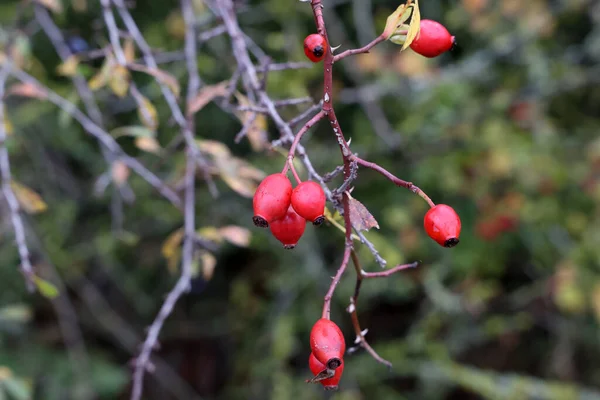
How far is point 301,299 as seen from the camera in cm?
291

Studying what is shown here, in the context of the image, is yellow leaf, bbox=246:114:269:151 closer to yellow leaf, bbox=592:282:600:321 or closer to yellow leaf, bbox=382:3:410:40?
yellow leaf, bbox=382:3:410:40

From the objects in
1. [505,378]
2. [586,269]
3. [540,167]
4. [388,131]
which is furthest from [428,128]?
[505,378]

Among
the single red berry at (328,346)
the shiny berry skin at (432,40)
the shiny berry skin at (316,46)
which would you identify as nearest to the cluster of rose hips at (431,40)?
the shiny berry skin at (432,40)

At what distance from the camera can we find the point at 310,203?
2.36 feet

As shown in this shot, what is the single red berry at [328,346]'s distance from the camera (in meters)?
0.75

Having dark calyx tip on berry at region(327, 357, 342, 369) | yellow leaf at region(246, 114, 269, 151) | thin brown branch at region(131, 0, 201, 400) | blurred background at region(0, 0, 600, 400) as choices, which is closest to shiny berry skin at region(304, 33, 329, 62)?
dark calyx tip on berry at region(327, 357, 342, 369)

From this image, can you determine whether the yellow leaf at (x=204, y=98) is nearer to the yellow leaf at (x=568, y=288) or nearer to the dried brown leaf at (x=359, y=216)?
the dried brown leaf at (x=359, y=216)

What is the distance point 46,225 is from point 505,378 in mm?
2422

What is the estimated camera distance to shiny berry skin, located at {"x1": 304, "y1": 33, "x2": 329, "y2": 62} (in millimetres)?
720

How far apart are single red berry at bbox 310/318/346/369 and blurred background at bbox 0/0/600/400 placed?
1.58 metres

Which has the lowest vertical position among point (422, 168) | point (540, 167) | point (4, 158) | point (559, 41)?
point (4, 158)

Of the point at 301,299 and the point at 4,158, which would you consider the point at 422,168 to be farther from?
the point at 4,158

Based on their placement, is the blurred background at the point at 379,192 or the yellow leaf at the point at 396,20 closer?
the yellow leaf at the point at 396,20

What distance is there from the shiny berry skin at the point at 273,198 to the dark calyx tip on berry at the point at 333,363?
219 millimetres
